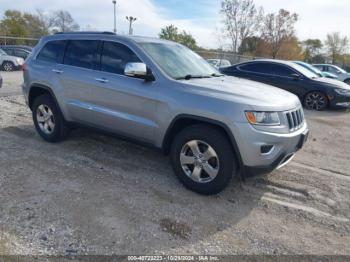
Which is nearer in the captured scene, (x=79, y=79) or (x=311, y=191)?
(x=311, y=191)

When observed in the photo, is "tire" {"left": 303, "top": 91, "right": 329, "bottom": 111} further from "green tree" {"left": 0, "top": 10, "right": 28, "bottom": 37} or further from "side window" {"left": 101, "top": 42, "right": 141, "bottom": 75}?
"green tree" {"left": 0, "top": 10, "right": 28, "bottom": 37}

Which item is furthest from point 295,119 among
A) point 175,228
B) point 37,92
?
point 37,92

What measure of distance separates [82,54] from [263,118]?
2872 millimetres

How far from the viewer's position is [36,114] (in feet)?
18.0

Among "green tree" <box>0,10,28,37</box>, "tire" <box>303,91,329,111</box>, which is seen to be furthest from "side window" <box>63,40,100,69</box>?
"green tree" <box>0,10,28,37</box>

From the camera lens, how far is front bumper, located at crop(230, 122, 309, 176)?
334 cm

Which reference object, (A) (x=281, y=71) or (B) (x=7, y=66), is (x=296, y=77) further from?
(B) (x=7, y=66)

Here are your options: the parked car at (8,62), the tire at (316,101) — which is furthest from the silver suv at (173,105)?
the parked car at (8,62)

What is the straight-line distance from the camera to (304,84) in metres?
10.1

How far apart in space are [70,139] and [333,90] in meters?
8.13

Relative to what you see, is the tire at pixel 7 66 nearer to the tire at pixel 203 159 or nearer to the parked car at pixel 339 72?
the tire at pixel 203 159

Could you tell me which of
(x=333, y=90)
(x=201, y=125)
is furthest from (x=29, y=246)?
(x=333, y=90)

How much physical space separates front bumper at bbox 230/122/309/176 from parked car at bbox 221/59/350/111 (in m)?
7.28

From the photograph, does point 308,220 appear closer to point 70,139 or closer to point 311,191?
point 311,191
